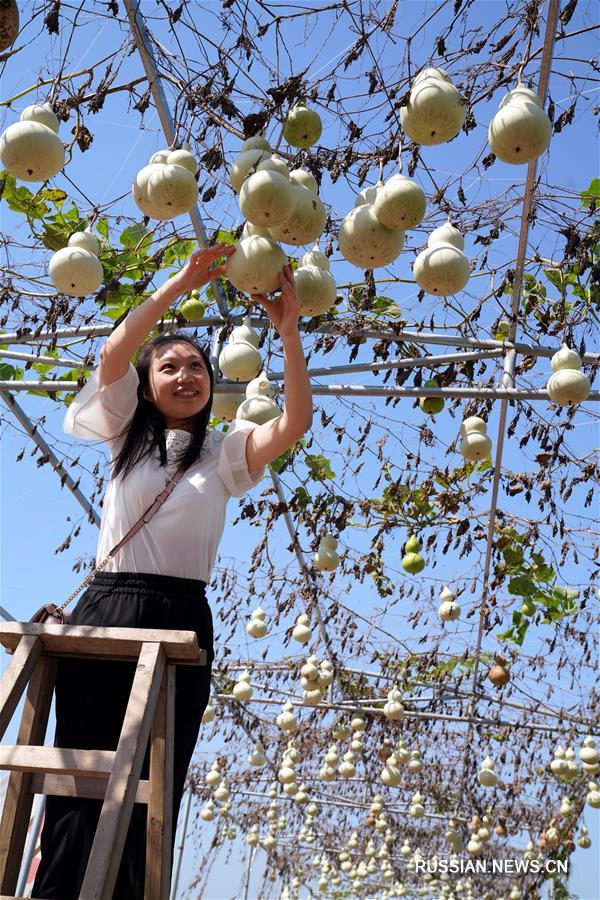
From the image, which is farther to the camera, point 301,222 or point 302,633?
point 302,633

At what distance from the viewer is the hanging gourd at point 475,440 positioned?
13.9 ft

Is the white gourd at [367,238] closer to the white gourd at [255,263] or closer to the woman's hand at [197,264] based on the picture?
the white gourd at [255,263]

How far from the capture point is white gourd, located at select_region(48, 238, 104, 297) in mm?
2678

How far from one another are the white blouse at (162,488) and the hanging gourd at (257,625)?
4424 mm

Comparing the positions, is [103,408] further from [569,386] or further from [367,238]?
[569,386]

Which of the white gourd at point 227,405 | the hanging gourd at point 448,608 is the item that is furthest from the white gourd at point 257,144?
the hanging gourd at point 448,608

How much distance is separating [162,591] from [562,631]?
6.18 m

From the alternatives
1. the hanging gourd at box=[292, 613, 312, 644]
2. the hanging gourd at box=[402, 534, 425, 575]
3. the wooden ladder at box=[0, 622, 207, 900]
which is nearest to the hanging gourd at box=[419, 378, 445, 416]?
the hanging gourd at box=[402, 534, 425, 575]

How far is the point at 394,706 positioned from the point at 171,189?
6.77m

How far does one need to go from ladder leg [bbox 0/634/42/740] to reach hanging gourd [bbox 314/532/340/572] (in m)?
3.50

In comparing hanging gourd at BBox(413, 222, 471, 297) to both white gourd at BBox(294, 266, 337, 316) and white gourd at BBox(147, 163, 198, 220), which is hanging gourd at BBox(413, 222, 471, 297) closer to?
white gourd at BBox(294, 266, 337, 316)

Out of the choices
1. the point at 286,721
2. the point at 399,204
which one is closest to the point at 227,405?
the point at 399,204

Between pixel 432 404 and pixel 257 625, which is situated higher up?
pixel 432 404

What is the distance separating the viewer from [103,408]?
7.55 ft
